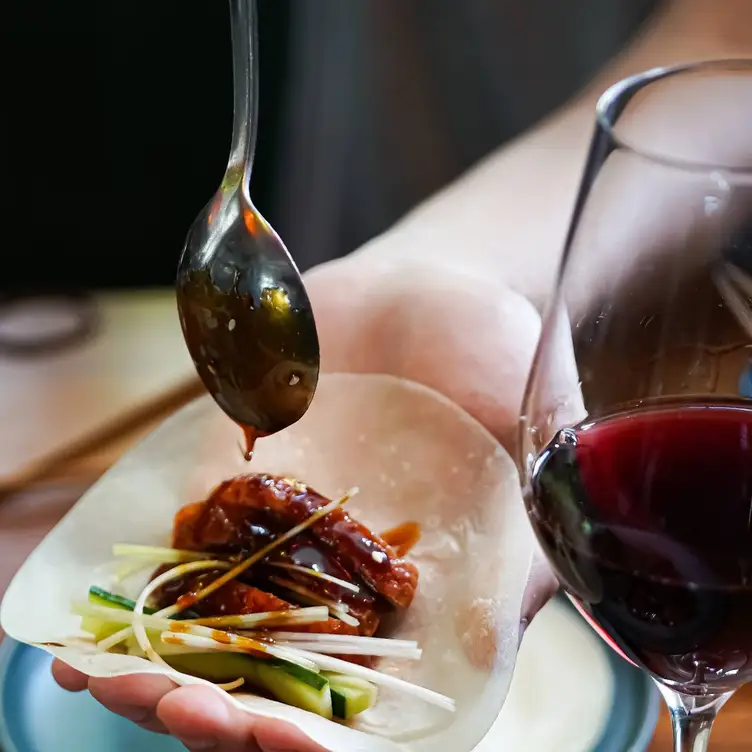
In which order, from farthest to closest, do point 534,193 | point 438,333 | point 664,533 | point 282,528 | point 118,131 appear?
1. point 118,131
2. point 534,193
3. point 438,333
4. point 282,528
5. point 664,533

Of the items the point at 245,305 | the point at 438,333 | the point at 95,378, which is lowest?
the point at 95,378

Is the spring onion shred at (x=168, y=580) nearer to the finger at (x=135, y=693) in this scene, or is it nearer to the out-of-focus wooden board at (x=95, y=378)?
the finger at (x=135, y=693)

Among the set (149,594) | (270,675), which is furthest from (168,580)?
(270,675)

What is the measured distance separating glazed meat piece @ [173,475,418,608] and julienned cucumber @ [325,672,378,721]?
79mm

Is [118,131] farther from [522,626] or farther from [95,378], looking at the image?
[522,626]

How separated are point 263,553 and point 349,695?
0.42 ft

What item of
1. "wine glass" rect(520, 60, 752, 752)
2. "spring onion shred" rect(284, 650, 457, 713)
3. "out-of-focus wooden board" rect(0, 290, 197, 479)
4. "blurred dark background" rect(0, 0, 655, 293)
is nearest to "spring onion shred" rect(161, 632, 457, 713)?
"spring onion shred" rect(284, 650, 457, 713)

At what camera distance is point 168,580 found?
691mm

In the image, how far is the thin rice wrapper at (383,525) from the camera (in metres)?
0.59

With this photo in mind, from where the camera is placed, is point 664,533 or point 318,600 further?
point 318,600

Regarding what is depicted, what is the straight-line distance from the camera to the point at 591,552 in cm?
48

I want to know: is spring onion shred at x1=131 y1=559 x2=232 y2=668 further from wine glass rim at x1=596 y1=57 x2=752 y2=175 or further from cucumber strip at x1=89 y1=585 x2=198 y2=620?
wine glass rim at x1=596 y1=57 x2=752 y2=175

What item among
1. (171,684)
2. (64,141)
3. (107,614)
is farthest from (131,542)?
(64,141)

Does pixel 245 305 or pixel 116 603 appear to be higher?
pixel 245 305
